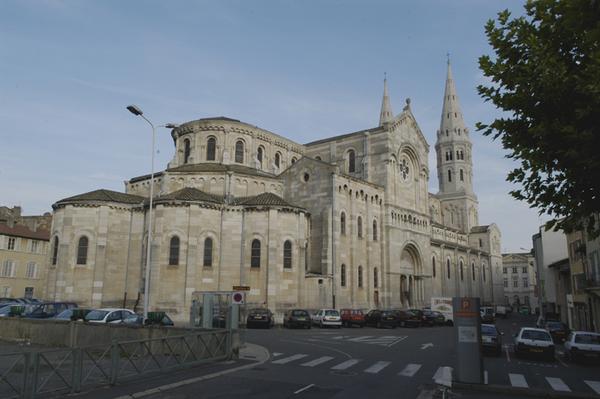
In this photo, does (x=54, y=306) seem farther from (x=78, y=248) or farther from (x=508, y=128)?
(x=508, y=128)

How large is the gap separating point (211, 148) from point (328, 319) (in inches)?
952

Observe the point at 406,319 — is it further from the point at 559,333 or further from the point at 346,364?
the point at 346,364

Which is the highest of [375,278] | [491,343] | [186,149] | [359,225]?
[186,149]

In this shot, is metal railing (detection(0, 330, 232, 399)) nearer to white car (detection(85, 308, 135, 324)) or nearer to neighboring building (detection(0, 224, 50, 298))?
white car (detection(85, 308, 135, 324))

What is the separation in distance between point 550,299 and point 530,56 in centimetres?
5389

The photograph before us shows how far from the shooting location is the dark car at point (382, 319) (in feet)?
129

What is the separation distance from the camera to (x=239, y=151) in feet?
172

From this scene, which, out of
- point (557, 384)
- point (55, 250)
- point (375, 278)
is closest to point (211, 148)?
point (55, 250)

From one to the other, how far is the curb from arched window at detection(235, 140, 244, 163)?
41077 millimetres

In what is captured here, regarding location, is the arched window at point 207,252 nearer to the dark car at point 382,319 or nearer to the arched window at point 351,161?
the dark car at point 382,319

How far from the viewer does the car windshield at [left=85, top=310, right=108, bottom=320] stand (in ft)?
77.2

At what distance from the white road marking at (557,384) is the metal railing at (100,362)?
417 inches

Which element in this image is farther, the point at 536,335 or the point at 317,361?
the point at 536,335

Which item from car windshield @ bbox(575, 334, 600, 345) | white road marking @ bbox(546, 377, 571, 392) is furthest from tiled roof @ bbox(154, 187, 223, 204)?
white road marking @ bbox(546, 377, 571, 392)
